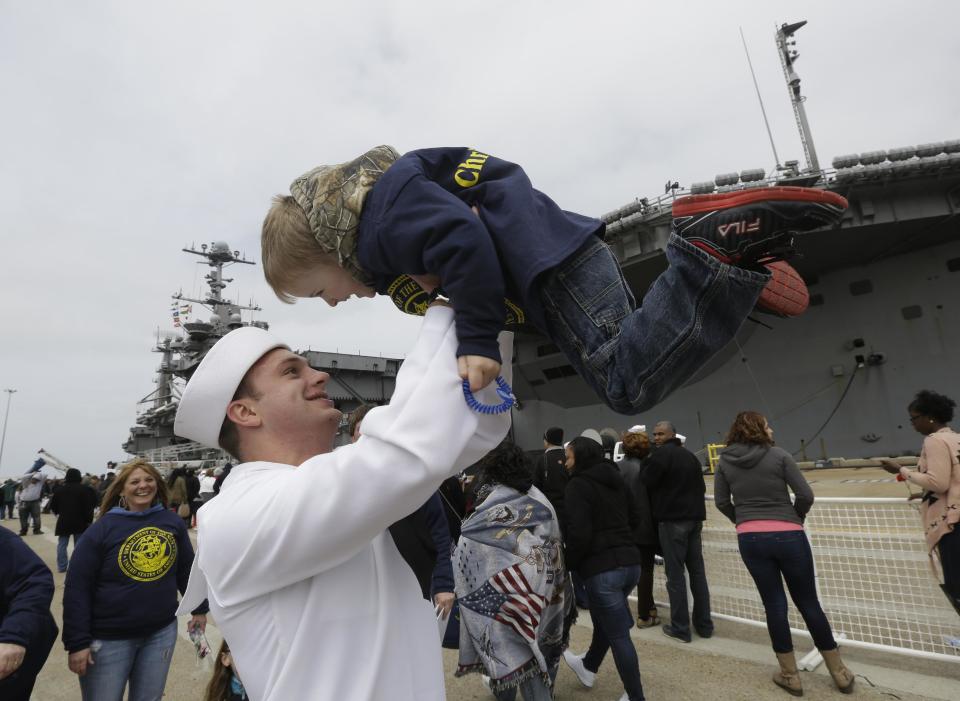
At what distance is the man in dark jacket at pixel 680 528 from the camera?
17.6 ft

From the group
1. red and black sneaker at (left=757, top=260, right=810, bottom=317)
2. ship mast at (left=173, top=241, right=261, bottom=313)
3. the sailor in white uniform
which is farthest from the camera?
ship mast at (left=173, top=241, right=261, bottom=313)

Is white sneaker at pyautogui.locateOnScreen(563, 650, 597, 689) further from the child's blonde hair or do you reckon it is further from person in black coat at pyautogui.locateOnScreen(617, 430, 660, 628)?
the child's blonde hair

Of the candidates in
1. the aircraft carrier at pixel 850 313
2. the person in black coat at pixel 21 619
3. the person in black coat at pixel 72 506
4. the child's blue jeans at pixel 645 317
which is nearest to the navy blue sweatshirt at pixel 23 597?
the person in black coat at pixel 21 619

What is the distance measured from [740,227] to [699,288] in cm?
16

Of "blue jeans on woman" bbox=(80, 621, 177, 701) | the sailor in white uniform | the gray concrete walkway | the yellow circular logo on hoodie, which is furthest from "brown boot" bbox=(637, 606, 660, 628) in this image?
the sailor in white uniform

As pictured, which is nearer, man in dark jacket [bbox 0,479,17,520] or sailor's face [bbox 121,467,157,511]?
sailor's face [bbox 121,467,157,511]

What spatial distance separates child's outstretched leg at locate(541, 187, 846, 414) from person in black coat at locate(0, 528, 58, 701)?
10.4ft

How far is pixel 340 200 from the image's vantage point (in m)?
1.39

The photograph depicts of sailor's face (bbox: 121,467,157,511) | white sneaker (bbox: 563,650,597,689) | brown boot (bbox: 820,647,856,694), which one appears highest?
sailor's face (bbox: 121,467,157,511)

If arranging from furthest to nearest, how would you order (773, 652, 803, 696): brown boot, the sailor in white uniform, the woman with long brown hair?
(773, 652, 803, 696): brown boot < the woman with long brown hair < the sailor in white uniform

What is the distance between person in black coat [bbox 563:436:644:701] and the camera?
3959 millimetres

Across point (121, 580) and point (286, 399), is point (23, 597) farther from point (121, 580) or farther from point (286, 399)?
point (286, 399)

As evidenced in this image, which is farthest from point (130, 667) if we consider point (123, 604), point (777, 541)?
point (777, 541)

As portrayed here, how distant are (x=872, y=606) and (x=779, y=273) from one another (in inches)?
206
